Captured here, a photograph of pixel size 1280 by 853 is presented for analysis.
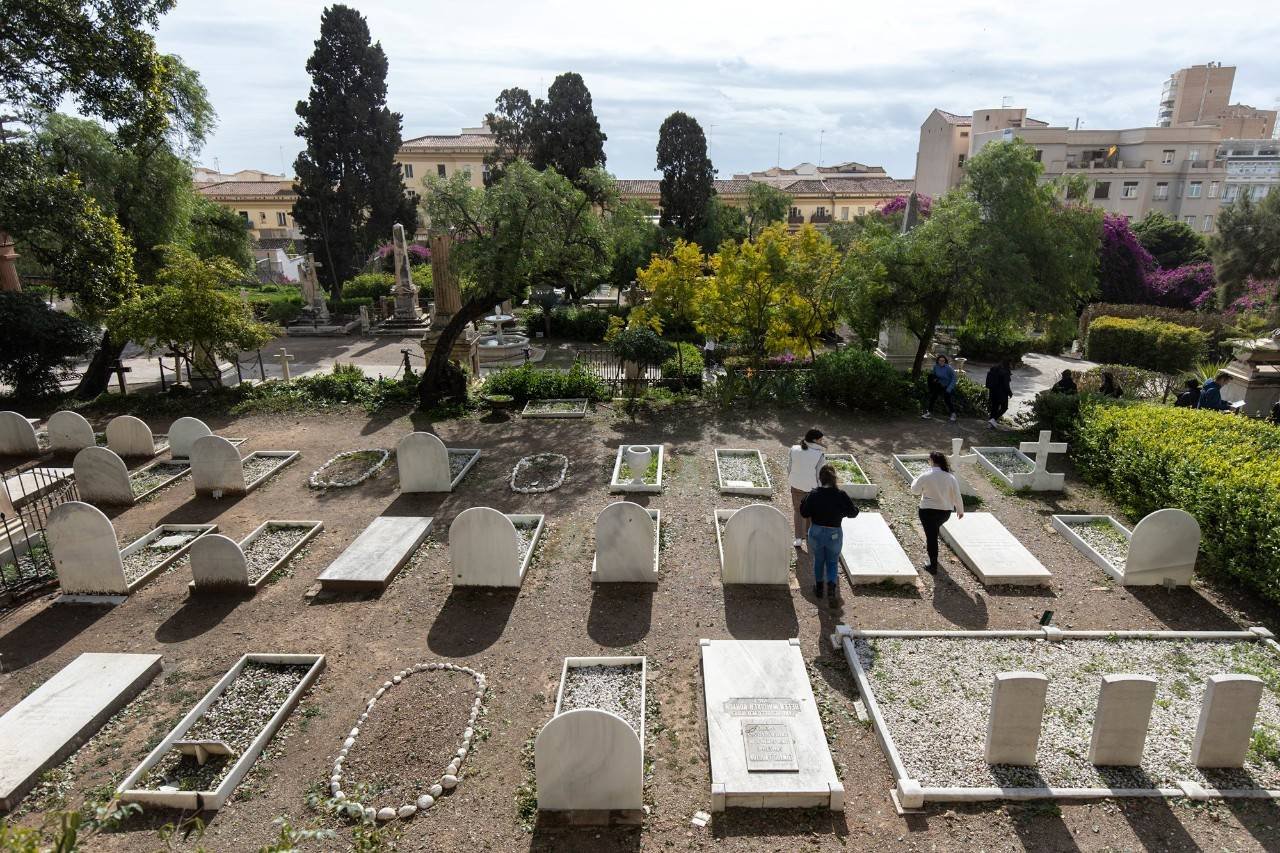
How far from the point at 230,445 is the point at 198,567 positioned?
9.86 ft

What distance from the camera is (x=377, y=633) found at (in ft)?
22.7

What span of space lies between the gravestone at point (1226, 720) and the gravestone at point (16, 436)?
1552 cm

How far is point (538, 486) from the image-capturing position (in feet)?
34.2

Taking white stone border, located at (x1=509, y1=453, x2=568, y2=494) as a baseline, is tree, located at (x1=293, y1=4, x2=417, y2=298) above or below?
above

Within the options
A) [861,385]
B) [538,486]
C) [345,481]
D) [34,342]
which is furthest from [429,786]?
[34,342]

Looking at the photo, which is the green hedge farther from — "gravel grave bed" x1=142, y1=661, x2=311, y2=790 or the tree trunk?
the tree trunk

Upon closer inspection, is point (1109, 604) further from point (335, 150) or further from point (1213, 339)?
point (335, 150)

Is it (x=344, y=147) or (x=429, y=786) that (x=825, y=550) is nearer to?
(x=429, y=786)

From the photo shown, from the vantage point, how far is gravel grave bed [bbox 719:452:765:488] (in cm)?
1054

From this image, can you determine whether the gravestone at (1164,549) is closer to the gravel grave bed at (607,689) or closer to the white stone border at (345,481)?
the gravel grave bed at (607,689)

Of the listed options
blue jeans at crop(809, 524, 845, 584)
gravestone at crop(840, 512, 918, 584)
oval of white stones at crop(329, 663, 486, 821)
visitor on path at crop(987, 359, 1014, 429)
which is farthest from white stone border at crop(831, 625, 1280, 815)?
visitor on path at crop(987, 359, 1014, 429)

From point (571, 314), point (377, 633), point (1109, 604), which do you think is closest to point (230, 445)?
point (377, 633)

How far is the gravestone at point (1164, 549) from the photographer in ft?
24.1

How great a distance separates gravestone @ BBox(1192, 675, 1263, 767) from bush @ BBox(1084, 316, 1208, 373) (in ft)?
65.3
